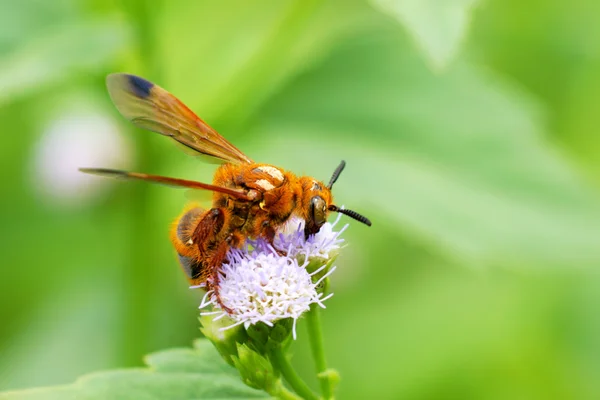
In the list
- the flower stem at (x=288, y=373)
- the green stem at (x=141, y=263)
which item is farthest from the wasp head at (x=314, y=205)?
the green stem at (x=141, y=263)

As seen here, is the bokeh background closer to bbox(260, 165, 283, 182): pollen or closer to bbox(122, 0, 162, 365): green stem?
bbox(122, 0, 162, 365): green stem

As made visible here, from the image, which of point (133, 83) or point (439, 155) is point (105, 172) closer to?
point (133, 83)

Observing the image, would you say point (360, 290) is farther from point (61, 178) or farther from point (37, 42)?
point (37, 42)

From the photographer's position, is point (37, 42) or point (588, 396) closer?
point (37, 42)

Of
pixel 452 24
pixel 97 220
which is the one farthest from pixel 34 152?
pixel 452 24

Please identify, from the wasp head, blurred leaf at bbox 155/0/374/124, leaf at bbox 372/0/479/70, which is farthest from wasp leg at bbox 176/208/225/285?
blurred leaf at bbox 155/0/374/124
